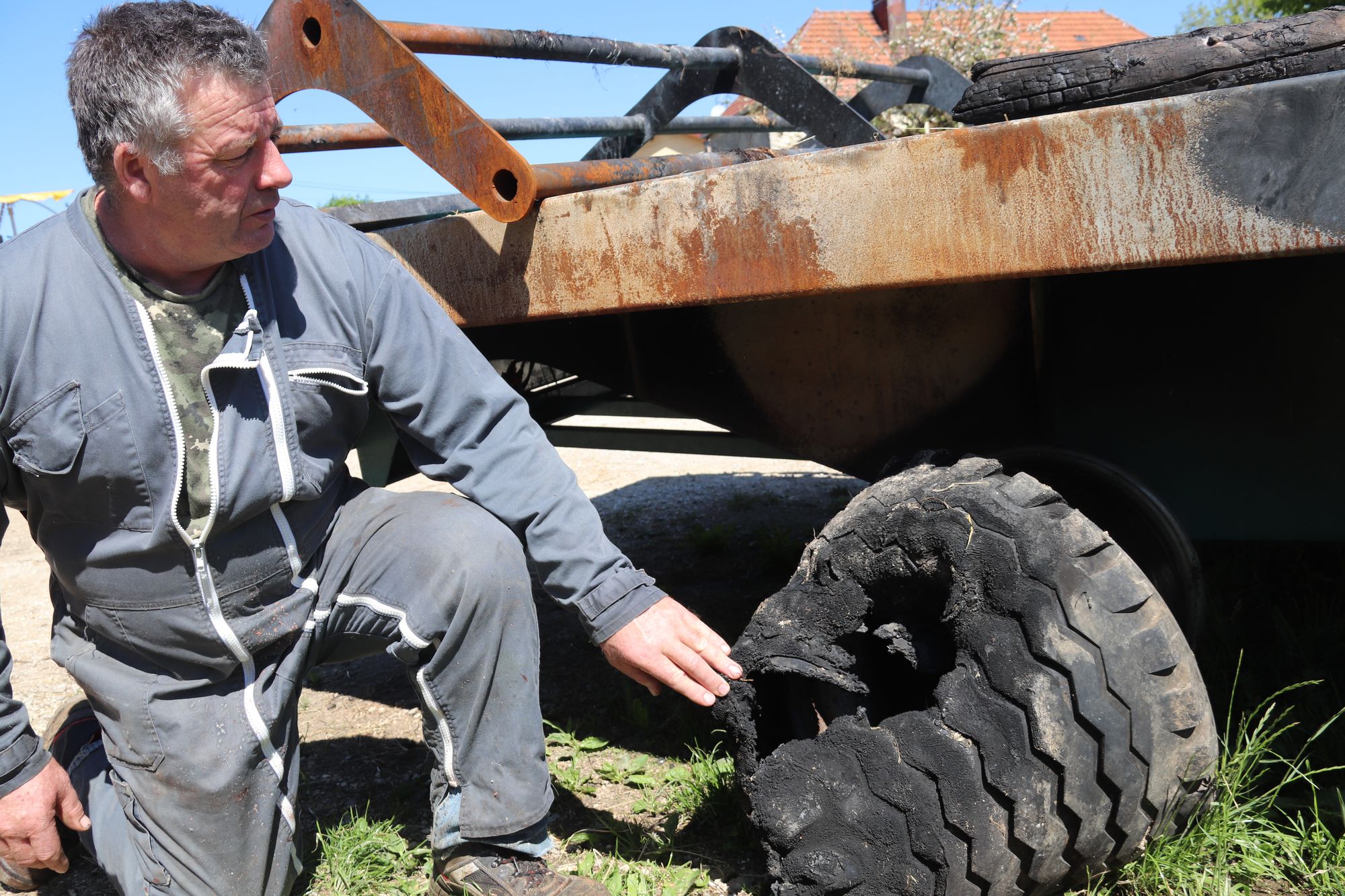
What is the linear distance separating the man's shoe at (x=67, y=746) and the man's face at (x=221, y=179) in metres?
0.96

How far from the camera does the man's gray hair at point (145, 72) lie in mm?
1514

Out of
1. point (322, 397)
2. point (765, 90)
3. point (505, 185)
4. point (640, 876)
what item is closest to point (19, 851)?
point (322, 397)

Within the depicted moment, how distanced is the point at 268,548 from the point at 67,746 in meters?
0.67

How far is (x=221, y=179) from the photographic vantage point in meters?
1.57

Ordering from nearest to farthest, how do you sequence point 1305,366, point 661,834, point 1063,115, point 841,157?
point 1063,115
point 841,157
point 1305,366
point 661,834

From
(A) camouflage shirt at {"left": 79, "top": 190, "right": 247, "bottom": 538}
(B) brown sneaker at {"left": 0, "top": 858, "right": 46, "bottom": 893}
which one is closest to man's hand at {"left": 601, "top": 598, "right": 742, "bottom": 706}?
(A) camouflage shirt at {"left": 79, "top": 190, "right": 247, "bottom": 538}

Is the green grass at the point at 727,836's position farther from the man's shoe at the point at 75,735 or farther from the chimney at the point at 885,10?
the chimney at the point at 885,10

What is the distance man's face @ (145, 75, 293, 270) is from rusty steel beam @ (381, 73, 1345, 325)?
0.42 m

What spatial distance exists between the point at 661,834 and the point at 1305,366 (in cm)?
141

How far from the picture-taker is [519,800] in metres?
1.74

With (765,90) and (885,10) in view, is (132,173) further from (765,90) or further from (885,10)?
(885,10)

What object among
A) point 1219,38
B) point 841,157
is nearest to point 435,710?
point 841,157

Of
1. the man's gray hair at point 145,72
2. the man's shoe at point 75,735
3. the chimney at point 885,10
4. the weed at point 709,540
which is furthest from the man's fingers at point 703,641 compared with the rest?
the chimney at point 885,10

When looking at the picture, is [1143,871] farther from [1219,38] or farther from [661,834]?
[1219,38]
